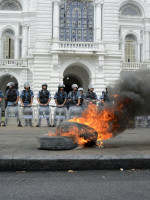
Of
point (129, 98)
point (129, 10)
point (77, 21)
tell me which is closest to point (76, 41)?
point (77, 21)

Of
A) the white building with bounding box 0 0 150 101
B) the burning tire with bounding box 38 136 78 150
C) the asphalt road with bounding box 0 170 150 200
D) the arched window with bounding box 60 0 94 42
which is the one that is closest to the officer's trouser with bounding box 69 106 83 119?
the burning tire with bounding box 38 136 78 150

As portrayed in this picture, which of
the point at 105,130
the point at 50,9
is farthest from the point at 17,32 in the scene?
the point at 105,130

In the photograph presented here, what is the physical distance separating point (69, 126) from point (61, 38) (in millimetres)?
17668

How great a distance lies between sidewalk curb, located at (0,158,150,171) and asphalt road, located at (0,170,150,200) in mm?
140

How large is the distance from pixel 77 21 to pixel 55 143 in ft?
62.4

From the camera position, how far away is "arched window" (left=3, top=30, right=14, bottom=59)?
100 feet

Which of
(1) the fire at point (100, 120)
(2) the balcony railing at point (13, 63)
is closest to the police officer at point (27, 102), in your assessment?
(1) the fire at point (100, 120)

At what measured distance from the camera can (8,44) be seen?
30.8 meters

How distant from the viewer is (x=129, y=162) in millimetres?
4633

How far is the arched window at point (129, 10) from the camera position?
31.5 metres

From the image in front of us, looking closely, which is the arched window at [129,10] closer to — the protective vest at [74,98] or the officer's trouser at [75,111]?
the protective vest at [74,98]

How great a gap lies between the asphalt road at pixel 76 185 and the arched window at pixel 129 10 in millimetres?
29971

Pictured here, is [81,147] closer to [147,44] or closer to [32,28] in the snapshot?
[32,28]

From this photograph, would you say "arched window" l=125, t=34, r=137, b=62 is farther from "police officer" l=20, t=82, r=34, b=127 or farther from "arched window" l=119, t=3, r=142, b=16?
"police officer" l=20, t=82, r=34, b=127
